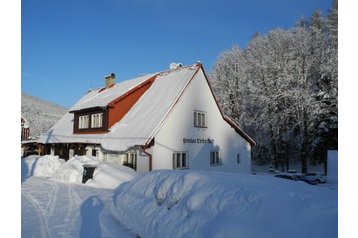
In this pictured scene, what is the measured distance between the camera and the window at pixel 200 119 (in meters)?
23.8

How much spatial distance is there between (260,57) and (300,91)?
10.2 meters

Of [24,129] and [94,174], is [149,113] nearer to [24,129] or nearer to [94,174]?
[94,174]

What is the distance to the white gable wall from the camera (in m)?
21.2

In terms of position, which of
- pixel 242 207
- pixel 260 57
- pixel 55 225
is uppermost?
pixel 260 57

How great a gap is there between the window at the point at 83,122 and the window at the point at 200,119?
9810 millimetres

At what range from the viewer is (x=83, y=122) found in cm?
2862

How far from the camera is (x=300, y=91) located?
1264 inches

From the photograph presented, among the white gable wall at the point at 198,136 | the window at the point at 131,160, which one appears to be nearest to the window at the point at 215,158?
the white gable wall at the point at 198,136

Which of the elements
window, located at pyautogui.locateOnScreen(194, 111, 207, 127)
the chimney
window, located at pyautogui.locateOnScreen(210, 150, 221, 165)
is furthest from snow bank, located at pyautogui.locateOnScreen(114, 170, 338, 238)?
the chimney

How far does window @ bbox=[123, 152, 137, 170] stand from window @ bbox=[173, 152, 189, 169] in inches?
100

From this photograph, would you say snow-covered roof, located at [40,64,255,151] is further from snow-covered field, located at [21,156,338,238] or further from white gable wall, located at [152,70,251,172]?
snow-covered field, located at [21,156,338,238]

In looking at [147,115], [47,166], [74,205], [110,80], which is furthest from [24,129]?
[74,205]
